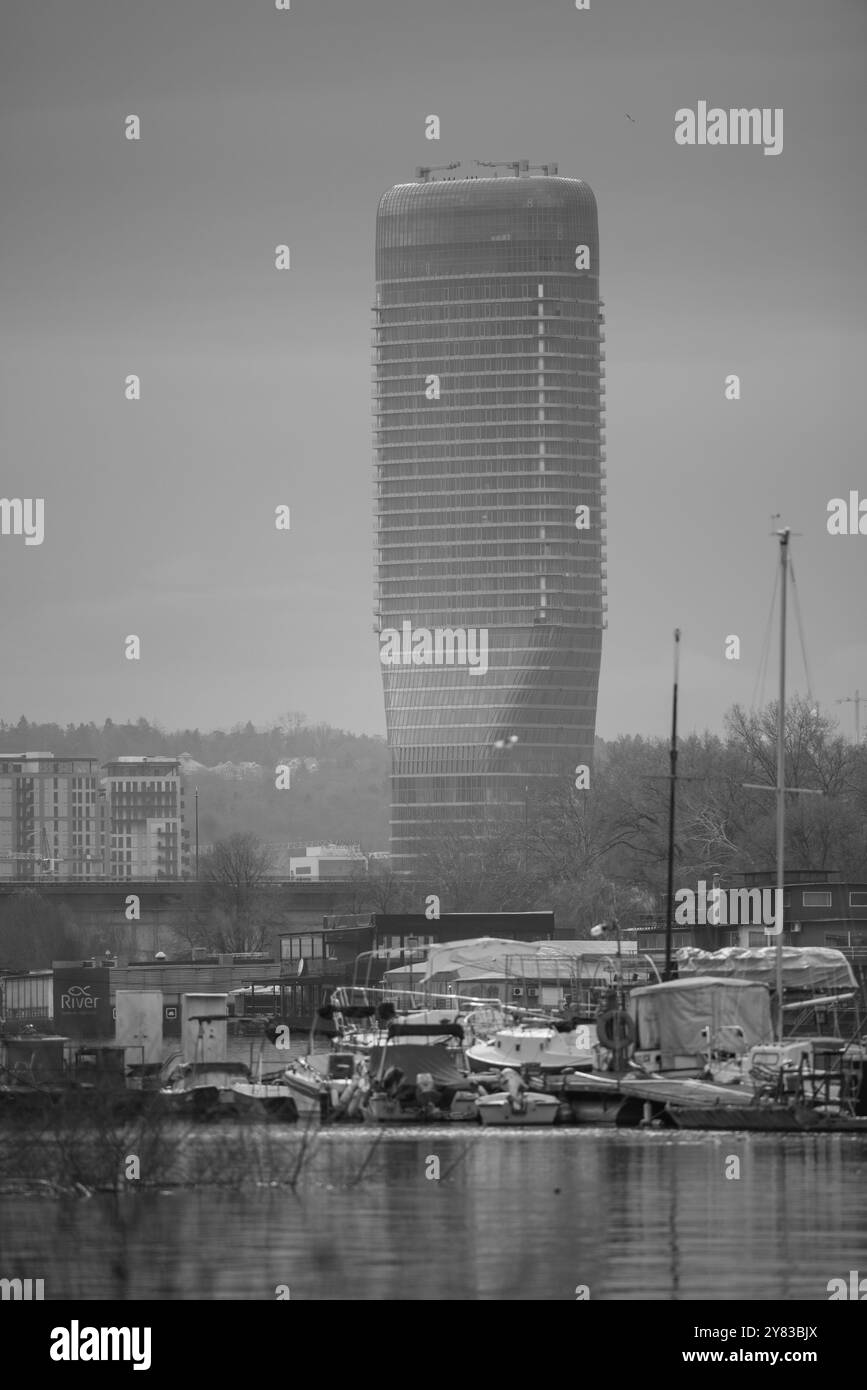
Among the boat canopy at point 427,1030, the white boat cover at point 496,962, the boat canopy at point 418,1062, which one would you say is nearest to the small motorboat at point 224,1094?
the boat canopy at point 418,1062

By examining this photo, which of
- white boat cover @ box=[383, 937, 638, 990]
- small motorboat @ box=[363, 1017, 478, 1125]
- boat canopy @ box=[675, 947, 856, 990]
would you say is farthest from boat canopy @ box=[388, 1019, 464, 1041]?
white boat cover @ box=[383, 937, 638, 990]

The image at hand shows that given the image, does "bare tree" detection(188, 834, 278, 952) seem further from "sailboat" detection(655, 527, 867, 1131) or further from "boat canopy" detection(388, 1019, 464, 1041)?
"sailboat" detection(655, 527, 867, 1131)

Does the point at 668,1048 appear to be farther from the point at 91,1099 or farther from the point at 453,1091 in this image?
the point at 91,1099

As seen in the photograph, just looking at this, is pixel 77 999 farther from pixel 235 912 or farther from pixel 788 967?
pixel 235 912

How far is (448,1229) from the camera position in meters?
29.7

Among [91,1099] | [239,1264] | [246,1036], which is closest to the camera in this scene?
[239,1264]

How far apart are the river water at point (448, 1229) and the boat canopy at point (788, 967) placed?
65.8 feet

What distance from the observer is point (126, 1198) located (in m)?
30.8

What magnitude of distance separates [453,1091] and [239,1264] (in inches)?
1108

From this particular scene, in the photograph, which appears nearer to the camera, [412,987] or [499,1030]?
[499,1030]

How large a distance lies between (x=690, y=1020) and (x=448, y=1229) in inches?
906

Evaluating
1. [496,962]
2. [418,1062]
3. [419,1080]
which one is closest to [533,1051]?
[418,1062]

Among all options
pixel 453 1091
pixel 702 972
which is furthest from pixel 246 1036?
pixel 453 1091

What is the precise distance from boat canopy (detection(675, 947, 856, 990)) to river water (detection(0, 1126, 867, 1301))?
790 inches
